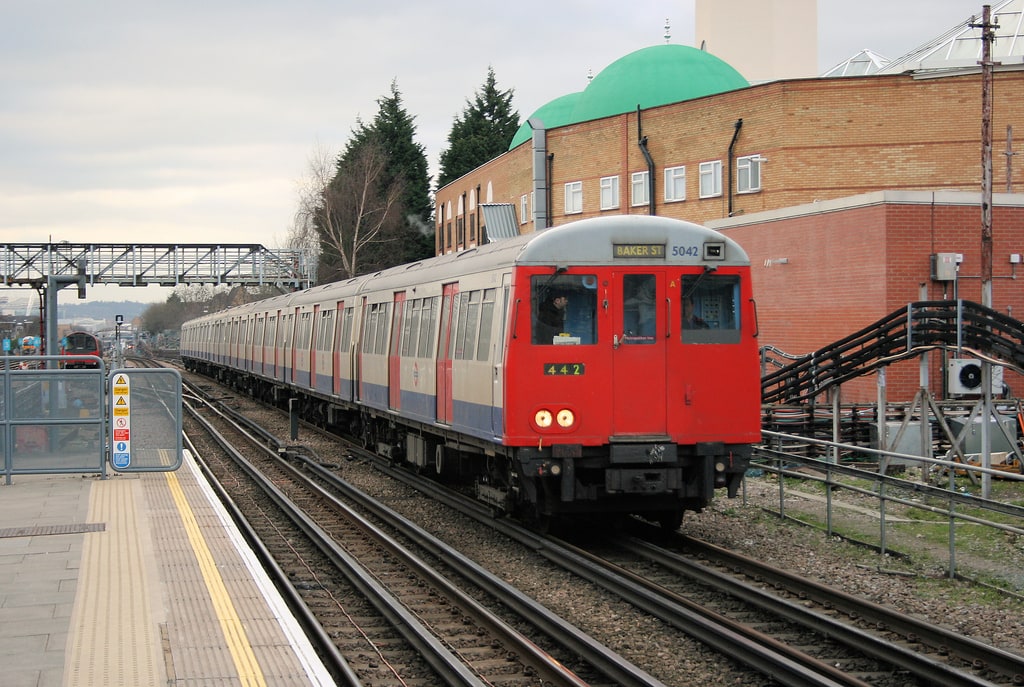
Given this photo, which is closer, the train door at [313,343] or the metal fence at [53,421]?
the metal fence at [53,421]

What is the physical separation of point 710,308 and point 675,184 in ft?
86.8

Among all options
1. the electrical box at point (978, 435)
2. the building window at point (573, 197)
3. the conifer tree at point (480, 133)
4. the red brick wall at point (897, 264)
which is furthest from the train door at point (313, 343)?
the conifer tree at point (480, 133)

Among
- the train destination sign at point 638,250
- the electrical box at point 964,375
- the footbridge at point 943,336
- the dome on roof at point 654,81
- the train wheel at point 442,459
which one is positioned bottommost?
the train wheel at point 442,459

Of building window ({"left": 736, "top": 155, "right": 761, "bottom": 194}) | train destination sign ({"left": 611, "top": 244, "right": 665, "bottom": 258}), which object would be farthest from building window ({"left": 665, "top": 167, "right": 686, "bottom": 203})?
train destination sign ({"left": 611, "top": 244, "right": 665, "bottom": 258})

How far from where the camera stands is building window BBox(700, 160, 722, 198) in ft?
117

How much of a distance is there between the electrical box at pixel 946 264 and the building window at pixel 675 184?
47.3 ft

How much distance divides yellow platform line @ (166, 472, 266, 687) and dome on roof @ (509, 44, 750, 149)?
34.1 metres

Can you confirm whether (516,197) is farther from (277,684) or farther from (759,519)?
(277,684)

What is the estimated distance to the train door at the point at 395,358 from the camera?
56.2 ft

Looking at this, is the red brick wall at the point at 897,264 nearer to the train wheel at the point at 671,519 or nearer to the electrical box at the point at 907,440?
the electrical box at the point at 907,440

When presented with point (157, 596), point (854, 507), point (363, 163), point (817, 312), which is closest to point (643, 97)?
point (817, 312)

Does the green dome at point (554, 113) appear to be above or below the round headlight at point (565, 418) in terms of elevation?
above

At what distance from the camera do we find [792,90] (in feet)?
107

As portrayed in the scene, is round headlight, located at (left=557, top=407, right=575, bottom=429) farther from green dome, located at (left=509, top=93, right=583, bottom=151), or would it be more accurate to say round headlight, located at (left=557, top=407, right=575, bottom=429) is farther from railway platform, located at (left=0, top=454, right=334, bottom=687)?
green dome, located at (left=509, top=93, right=583, bottom=151)
